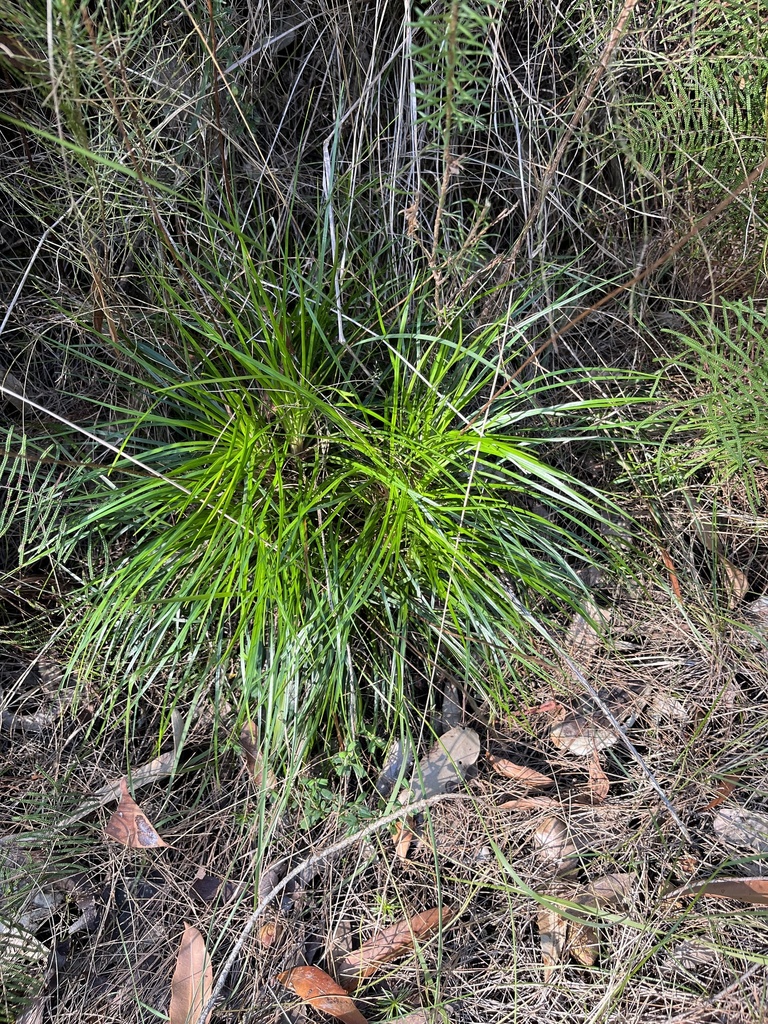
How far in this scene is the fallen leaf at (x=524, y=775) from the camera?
162cm

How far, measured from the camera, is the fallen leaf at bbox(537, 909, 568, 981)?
58.7 inches

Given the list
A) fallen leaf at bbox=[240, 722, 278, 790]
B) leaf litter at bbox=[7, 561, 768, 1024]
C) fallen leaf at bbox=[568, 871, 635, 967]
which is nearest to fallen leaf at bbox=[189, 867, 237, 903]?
leaf litter at bbox=[7, 561, 768, 1024]

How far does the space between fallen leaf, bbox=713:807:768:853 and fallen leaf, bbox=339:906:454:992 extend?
2.02 ft

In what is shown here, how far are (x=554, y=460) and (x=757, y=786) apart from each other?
0.85 meters

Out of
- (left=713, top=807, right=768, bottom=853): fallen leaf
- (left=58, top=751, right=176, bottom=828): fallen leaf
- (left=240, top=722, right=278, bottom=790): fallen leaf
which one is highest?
(left=240, top=722, right=278, bottom=790): fallen leaf

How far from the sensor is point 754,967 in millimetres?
1468

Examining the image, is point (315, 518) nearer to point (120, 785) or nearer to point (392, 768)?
point (392, 768)

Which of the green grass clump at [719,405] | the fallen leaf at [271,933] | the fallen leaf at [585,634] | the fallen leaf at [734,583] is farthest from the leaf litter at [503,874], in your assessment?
the green grass clump at [719,405]

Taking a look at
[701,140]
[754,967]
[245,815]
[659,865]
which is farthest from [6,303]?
[754,967]

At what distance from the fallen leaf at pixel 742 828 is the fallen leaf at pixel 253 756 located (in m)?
0.97

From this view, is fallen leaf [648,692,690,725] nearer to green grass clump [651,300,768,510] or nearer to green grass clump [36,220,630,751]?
green grass clump [36,220,630,751]

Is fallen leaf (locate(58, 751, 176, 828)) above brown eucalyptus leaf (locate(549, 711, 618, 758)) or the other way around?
above

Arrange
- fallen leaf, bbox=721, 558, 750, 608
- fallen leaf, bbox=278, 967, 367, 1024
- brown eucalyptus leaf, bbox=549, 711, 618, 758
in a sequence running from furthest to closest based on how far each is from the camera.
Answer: fallen leaf, bbox=721, 558, 750, 608
brown eucalyptus leaf, bbox=549, 711, 618, 758
fallen leaf, bbox=278, 967, 367, 1024

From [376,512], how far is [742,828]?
41.3 inches
